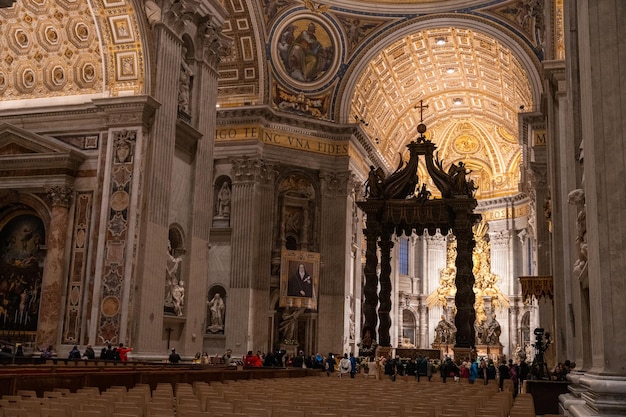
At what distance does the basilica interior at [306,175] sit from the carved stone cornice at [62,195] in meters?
0.05

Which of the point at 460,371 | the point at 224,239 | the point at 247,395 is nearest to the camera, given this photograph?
the point at 247,395

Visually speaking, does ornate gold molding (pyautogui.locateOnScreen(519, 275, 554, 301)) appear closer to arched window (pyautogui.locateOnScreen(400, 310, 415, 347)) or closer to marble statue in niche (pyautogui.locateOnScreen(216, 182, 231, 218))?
marble statue in niche (pyautogui.locateOnScreen(216, 182, 231, 218))

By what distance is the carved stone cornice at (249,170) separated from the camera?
23250 mm

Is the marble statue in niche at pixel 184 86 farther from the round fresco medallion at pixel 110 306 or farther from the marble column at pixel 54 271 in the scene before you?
the round fresco medallion at pixel 110 306

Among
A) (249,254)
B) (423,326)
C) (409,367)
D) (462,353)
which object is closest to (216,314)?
(249,254)

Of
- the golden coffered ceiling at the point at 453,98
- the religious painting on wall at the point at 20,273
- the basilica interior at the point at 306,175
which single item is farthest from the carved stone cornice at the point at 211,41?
the golden coffered ceiling at the point at 453,98

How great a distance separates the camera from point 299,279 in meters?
22.9

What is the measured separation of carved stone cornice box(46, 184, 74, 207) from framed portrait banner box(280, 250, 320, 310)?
31.2ft

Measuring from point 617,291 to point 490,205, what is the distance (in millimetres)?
32392

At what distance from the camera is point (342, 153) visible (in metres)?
25.0

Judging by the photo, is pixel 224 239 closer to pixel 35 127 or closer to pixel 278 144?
pixel 278 144

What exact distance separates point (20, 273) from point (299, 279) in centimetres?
1010

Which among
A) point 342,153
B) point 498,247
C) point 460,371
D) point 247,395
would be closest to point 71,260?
point 247,395

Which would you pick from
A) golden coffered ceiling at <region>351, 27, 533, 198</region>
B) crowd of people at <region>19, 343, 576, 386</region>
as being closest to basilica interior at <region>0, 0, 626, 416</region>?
golden coffered ceiling at <region>351, 27, 533, 198</region>
